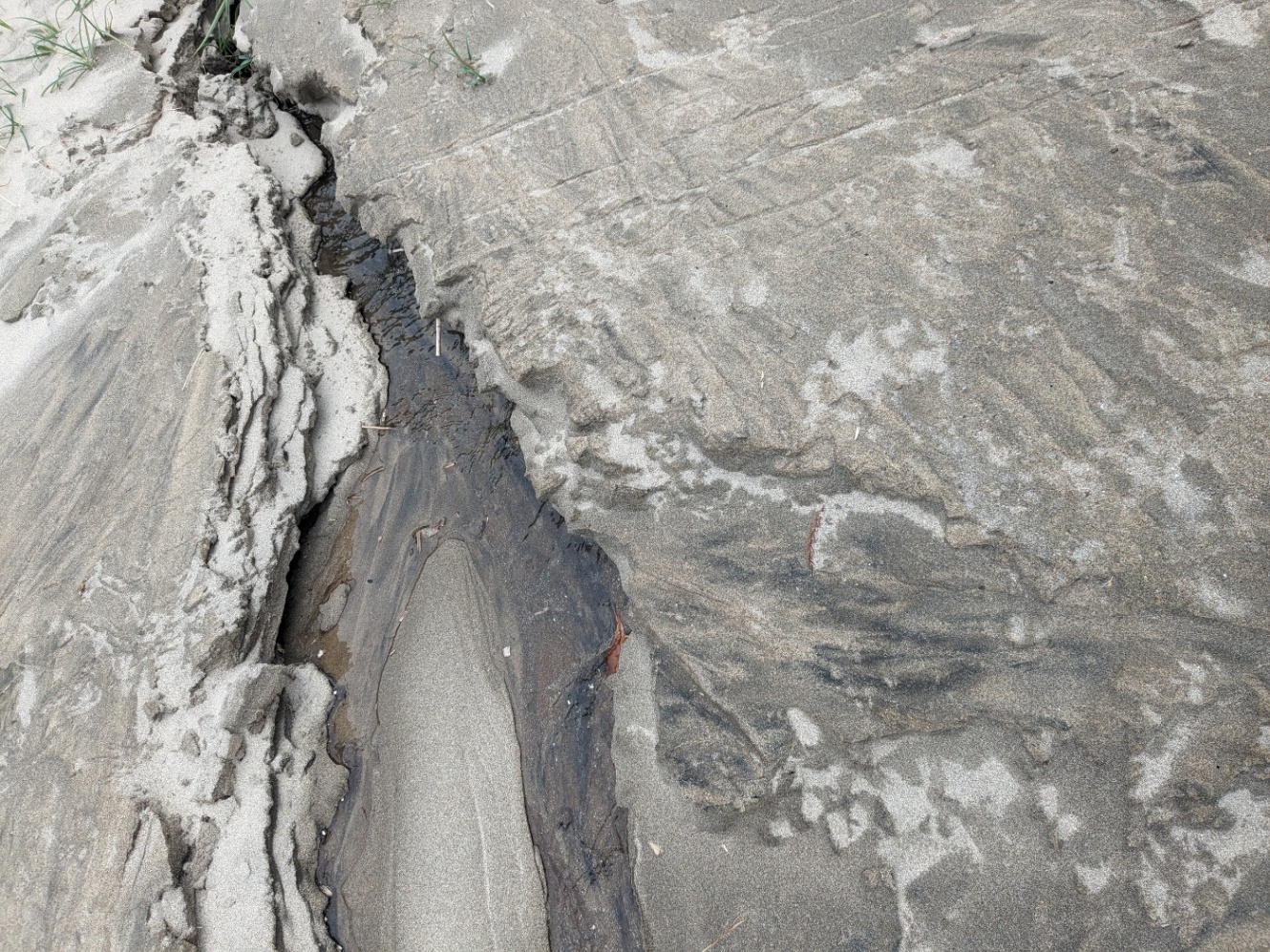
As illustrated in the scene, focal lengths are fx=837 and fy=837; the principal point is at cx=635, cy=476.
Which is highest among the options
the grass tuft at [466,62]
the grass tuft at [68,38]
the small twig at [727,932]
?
the grass tuft at [68,38]

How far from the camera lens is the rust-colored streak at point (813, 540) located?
1.85 meters

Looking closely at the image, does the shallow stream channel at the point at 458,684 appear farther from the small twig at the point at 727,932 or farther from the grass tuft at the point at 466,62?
the grass tuft at the point at 466,62

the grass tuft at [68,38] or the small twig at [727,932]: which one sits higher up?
the grass tuft at [68,38]

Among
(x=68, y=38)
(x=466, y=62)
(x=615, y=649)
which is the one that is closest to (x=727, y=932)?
(x=615, y=649)

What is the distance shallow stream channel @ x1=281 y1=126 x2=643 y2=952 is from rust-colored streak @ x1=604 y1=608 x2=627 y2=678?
1 centimetres

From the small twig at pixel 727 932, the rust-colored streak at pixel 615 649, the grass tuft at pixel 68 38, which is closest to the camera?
the small twig at pixel 727 932

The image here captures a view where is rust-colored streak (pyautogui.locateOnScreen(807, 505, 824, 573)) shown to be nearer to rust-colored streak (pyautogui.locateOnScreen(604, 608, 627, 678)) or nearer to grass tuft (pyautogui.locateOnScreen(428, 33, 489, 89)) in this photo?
rust-colored streak (pyautogui.locateOnScreen(604, 608, 627, 678))

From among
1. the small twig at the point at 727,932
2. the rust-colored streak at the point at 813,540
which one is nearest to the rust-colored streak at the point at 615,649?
the rust-colored streak at the point at 813,540

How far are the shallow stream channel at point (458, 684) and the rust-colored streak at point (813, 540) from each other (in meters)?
0.50

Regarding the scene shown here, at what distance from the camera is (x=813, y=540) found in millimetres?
1865

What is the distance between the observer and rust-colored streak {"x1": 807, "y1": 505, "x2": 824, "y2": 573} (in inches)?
72.7

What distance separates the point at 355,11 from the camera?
3090mm

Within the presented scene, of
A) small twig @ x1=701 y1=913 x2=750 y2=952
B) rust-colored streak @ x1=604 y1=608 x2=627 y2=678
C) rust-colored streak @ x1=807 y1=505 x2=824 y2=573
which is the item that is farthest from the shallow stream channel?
rust-colored streak @ x1=807 y1=505 x2=824 y2=573

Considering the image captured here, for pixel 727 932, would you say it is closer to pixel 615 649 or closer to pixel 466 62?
pixel 615 649
